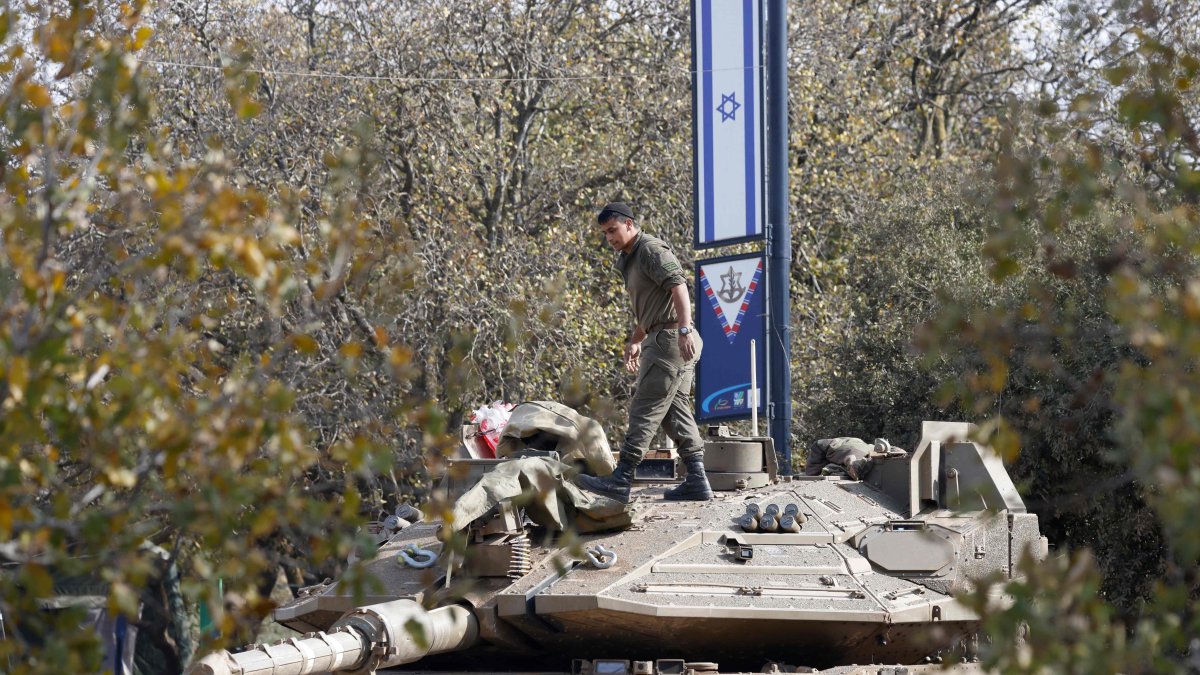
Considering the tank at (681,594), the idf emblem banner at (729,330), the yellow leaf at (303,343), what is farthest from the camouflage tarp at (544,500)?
the idf emblem banner at (729,330)

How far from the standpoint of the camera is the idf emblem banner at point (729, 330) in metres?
15.2

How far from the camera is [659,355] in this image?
9.95 meters

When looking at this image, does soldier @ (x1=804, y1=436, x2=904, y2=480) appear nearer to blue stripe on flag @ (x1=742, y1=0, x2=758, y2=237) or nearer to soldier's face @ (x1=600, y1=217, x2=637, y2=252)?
soldier's face @ (x1=600, y1=217, x2=637, y2=252)

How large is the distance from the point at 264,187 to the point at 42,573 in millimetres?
14059

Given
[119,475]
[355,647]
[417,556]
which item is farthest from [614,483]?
[119,475]

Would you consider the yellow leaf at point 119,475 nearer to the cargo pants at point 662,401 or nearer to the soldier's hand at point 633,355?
the cargo pants at point 662,401

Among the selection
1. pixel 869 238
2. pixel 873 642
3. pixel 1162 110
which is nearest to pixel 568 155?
pixel 869 238

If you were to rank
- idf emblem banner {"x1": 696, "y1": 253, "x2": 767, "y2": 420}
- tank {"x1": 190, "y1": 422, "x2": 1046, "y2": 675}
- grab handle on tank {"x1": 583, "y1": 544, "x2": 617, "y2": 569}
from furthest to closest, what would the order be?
idf emblem banner {"x1": 696, "y1": 253, "x2": 767, "y2": 420} < grab handle on tank {"x1": 583, "y1": 544, "x2": 617, "y2": 569} < tank {"x1": 190, "y1": 422, "x2": 1046, "y2": 675}

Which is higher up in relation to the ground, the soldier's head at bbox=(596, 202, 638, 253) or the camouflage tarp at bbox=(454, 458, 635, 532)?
the soldier's head at bbox=(596, 202, 638, 253)

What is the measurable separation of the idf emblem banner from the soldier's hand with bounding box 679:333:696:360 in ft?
16.7

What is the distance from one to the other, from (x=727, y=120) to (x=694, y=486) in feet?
20.8


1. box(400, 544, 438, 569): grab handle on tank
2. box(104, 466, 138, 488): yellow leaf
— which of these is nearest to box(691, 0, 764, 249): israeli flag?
box(400, 544, 438, 569): grab handle on tank

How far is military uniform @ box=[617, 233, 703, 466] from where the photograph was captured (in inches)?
388

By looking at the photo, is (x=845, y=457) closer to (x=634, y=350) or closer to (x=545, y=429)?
(x=634, y=350)
